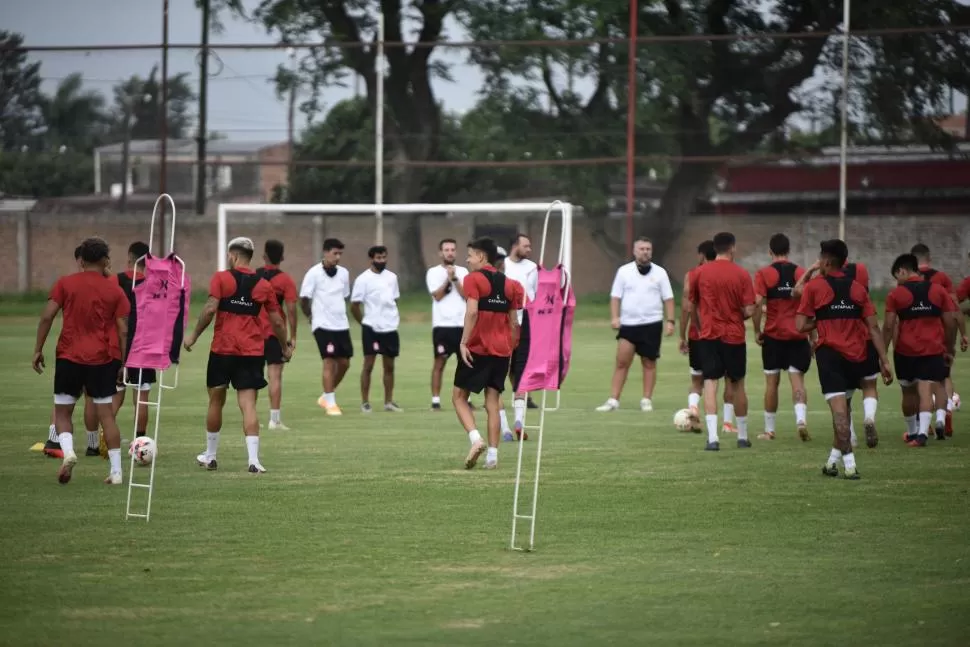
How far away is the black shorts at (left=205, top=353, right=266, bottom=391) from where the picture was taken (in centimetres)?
1255

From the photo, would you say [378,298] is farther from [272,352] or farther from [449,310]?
[272,352]

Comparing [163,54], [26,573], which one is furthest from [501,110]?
[26,573]

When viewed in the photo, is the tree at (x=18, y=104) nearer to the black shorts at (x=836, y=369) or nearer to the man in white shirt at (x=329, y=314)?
the man in white shirt at (x=329, y=314)

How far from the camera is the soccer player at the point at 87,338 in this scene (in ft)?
38.6

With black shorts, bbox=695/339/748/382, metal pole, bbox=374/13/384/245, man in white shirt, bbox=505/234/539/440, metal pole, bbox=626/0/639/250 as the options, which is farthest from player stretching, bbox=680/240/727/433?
metal pole, bbox=374/13/384/245

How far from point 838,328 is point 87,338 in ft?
21.3

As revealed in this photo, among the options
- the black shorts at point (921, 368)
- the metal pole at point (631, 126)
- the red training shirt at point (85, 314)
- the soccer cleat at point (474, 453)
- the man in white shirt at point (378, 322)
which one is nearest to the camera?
the red training shirt at point (85, 314)

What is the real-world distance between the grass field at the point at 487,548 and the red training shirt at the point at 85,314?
1.15 metres

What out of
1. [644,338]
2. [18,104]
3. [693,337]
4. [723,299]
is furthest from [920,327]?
[18,104]

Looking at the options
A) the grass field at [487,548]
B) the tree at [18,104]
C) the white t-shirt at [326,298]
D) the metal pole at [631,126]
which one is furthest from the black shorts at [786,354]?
the tree at [18,104]

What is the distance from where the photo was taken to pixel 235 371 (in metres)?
12.6

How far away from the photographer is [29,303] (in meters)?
38.2

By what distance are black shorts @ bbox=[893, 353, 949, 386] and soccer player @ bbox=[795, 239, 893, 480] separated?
2.50 m

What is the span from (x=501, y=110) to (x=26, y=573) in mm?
30543
